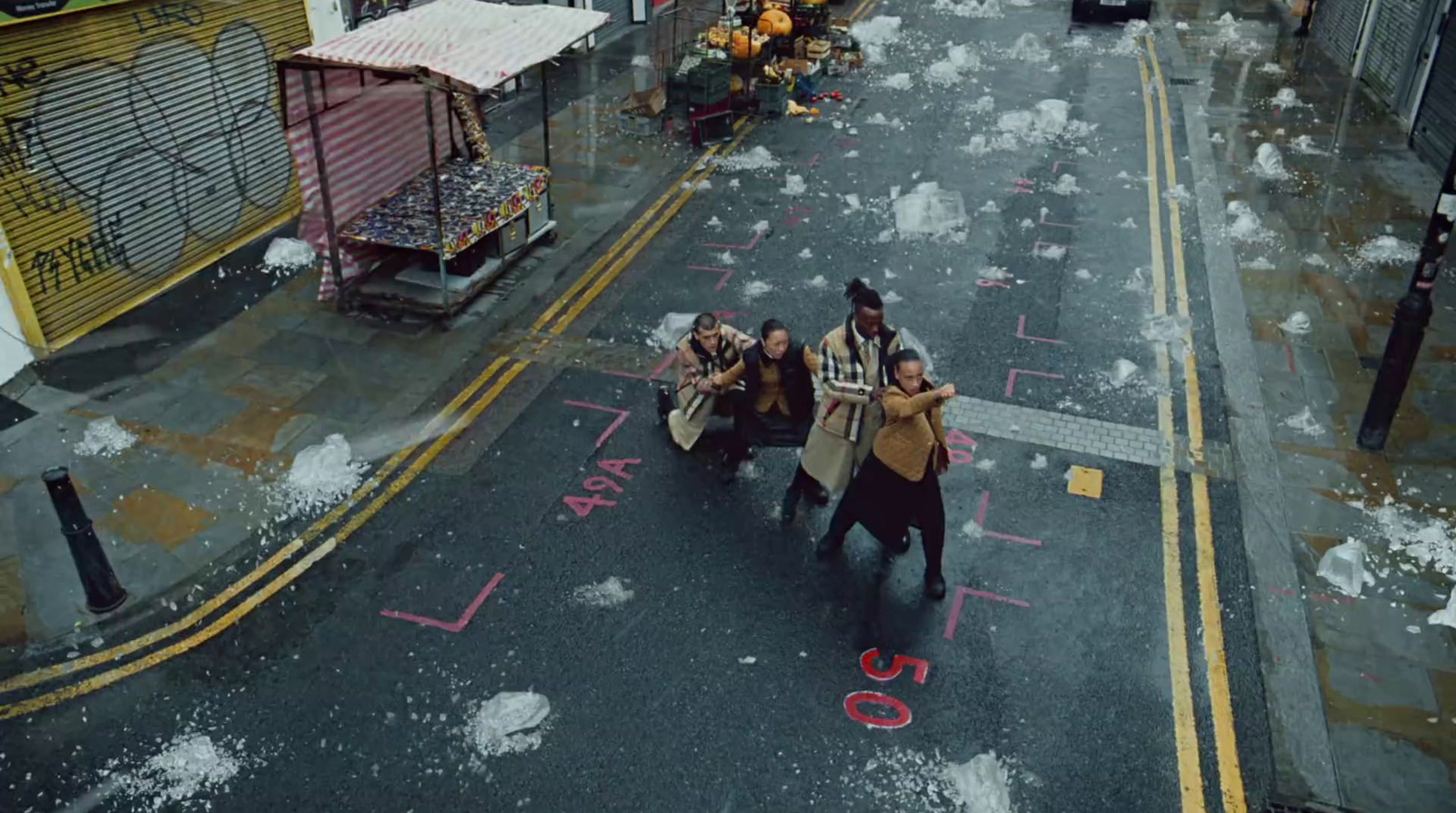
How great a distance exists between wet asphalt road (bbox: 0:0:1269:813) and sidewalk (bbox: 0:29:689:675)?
2.66 ft

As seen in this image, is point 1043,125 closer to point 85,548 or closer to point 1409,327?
point 1409,327

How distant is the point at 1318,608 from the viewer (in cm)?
704

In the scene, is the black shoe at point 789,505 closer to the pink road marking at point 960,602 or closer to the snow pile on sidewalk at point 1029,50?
the pink road marking at point 960,602

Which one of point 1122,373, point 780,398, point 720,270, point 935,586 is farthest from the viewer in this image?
point 720,270

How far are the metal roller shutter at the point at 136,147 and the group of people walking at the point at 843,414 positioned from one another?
6.21m

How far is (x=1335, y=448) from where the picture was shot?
875cm

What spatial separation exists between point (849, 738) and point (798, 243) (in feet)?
24.7

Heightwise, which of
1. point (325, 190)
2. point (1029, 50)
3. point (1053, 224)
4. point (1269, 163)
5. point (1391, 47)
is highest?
point (1391, 47)

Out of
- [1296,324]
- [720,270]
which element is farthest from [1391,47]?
[720,270]

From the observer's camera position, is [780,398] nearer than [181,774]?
No

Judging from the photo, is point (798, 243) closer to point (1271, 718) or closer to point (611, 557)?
point (611, 557)

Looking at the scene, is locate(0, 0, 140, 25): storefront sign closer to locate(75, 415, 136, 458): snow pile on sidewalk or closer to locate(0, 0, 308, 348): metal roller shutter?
locate(0, 0, 308, 348): metal roller shutter

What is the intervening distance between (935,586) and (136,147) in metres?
8.99

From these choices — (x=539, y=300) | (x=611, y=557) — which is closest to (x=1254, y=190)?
(x=539, y=300)
